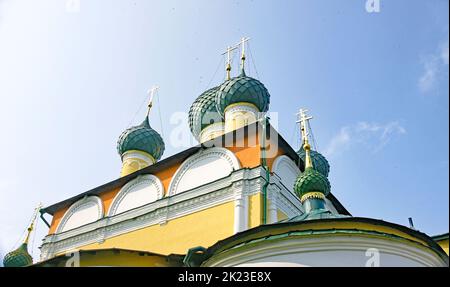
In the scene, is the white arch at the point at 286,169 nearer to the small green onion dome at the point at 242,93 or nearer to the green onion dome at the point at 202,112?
the small green onion dome at the point at 242,93

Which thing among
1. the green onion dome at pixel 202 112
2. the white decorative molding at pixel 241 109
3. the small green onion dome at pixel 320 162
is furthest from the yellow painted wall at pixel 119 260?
the small green onion dome at pixel 320 162

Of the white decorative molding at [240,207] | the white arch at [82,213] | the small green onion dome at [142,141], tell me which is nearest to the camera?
the white decorative molding at [240,207]

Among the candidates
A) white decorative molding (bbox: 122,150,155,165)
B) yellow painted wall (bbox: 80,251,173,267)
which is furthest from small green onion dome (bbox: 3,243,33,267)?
yellow painted wall (bbox: 80,251,173,267)

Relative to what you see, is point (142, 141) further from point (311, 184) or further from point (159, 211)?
point (311, 184)

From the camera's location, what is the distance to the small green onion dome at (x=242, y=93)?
1045cm

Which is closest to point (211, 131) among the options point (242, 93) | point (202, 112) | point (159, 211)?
point (202, 112)

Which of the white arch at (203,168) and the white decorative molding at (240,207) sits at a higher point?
the white arch at (203,168)

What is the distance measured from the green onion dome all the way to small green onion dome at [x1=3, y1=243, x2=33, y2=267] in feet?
17.4

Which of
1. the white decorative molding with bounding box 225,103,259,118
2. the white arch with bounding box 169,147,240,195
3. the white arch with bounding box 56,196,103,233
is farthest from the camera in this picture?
the white decorative molding with bounding box 225,103,259,118

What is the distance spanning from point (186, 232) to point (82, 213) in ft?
10.5

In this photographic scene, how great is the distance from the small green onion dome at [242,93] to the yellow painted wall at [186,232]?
339 cm

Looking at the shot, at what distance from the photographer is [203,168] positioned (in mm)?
8562

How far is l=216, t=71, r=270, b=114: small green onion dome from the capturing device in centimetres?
1045

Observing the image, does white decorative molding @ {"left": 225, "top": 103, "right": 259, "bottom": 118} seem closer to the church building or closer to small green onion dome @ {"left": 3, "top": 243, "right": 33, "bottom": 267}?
the church building
